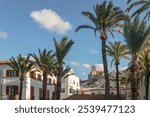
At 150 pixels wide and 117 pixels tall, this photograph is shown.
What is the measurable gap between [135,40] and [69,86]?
61806 mm

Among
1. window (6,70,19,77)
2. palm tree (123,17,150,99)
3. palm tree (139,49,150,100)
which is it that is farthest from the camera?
window (6,70,19,77)

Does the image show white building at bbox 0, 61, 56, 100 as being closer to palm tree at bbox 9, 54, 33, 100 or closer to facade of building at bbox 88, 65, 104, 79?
palm tree at bbox 9, 54, 33, 100

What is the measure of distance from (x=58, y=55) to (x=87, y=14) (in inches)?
340

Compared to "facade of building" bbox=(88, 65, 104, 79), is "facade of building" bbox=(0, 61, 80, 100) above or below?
below

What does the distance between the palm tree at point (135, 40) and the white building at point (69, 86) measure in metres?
59.3

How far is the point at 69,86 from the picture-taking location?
9631cm

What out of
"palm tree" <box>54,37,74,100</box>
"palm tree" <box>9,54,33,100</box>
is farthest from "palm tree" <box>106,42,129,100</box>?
"palm tree" <box>9,54,33,100</box>

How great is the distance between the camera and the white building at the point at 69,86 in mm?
95250

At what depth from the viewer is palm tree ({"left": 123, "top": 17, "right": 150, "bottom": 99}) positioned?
116ft

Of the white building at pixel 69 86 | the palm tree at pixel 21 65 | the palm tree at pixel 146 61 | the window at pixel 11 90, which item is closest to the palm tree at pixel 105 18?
the palm tree at pixel 146 61

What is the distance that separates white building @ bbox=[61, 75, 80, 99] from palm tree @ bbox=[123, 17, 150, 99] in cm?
5934

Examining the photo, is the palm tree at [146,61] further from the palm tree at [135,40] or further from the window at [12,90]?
the window at [12,90]

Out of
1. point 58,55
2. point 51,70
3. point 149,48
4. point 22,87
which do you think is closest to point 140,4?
point 149,48

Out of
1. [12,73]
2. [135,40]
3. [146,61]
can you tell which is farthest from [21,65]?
[135,40]
